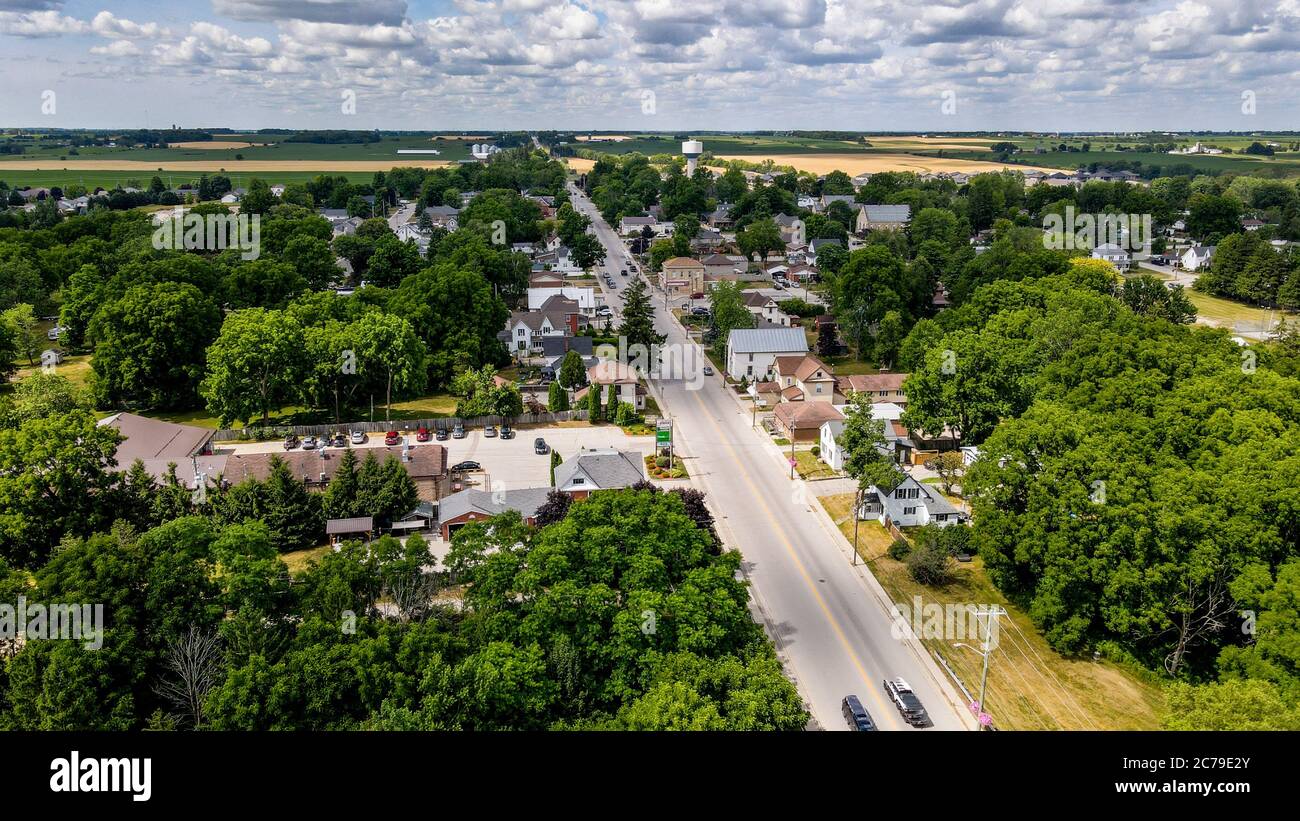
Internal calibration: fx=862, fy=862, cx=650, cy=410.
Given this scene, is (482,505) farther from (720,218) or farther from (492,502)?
(720,218)

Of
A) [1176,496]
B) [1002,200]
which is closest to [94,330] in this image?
[1176,496]

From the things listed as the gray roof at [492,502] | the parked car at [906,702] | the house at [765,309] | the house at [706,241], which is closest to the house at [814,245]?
the house at [706,241]

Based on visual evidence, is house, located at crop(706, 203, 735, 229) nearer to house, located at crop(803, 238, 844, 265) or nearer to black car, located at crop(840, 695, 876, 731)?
house, located at crop(803, 238, 844, 265)

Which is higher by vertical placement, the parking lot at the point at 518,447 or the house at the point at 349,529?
the parking lot at the point at 518,447

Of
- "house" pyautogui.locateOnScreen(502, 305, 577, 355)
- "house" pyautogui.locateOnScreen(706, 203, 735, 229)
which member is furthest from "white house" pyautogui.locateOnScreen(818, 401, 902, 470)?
"house" pyautogui.locateOnScreen(706, 203, 735, 229)

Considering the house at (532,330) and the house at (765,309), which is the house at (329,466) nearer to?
the house at (532,330)

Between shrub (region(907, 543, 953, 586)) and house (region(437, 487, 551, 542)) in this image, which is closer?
shrub (region(907, 543, 953, 586))
